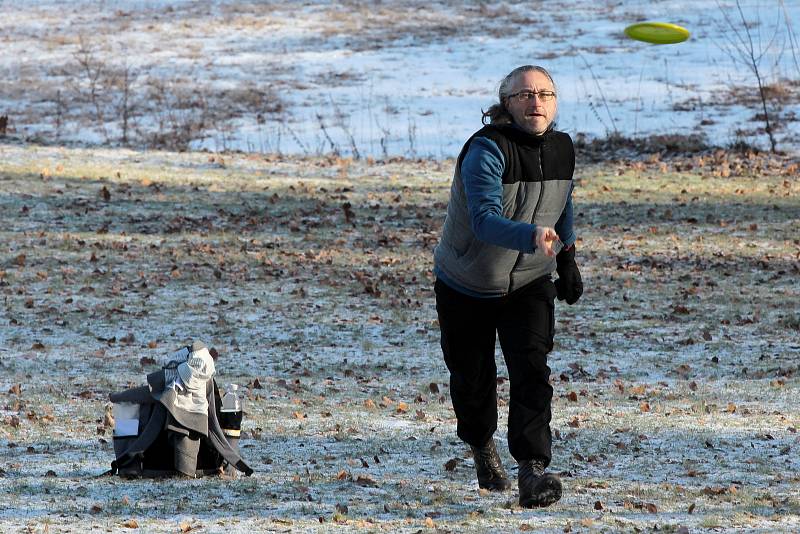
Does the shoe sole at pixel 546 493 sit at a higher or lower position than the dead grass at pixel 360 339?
higher

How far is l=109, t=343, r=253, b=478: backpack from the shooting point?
19.2ft

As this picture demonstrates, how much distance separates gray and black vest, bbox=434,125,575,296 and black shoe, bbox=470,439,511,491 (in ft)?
3.10

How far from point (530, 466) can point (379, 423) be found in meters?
2.55

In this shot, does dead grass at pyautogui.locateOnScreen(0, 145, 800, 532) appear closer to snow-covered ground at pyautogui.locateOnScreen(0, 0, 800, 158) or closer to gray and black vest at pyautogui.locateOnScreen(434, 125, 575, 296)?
gray and black vest at pyautogui.locateOnScreen(434, 125, 575, 296)

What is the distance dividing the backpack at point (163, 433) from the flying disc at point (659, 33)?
5.36 metres

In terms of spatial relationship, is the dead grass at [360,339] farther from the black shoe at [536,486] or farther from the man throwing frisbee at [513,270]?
the man throwing frisbee at [513,270]

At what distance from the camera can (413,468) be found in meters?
6.37

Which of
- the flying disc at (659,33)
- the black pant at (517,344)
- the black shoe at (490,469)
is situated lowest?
the black shoe at (490,469)

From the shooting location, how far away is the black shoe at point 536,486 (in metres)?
5.18

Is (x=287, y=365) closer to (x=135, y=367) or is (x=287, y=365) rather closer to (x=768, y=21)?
(x=135, y=367)

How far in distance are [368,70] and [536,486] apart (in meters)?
28.6

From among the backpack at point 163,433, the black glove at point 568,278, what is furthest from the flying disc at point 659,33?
the backpack at point 163,433

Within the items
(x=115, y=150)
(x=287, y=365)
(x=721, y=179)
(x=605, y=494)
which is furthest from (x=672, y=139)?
(x=605, y=494)

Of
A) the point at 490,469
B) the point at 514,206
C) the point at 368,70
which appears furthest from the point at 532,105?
the point at 368,70
